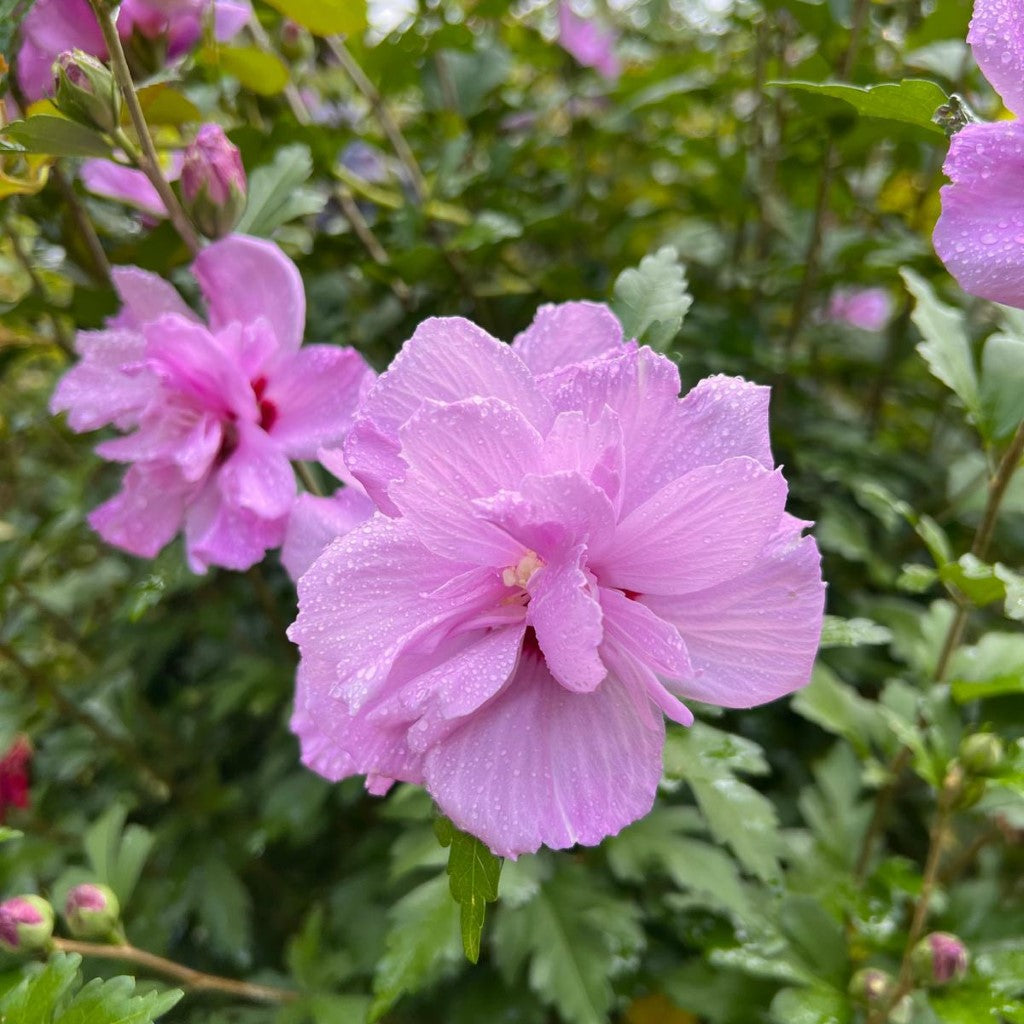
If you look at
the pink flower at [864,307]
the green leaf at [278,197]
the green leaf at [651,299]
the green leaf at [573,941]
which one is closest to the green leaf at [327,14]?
the green leaf at [278,197]

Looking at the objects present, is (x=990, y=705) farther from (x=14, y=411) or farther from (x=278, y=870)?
(x=14, y=411)

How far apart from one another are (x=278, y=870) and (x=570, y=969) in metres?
0.61

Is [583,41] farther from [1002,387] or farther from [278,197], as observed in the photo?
[1002,387]

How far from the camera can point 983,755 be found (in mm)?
641

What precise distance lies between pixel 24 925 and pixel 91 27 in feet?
2.32

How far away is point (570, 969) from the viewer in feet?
2.81

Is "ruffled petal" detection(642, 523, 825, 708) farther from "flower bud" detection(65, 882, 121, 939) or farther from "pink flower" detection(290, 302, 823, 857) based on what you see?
"flower bud" detection(65, 882, 121, 939)

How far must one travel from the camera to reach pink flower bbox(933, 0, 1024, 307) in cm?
43

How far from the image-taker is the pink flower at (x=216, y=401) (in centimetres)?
62

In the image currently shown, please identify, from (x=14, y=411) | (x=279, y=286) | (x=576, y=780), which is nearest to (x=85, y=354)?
(x=279, y=286)

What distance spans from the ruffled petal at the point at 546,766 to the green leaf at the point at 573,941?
47 centimetres

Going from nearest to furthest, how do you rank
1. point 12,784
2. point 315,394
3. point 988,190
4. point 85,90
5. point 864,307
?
point 988,190 → point 85,90 → point 315,394 → point 12,784 → point 864,307

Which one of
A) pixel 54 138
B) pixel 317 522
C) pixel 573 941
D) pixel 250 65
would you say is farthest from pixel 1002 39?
pixel 573 941

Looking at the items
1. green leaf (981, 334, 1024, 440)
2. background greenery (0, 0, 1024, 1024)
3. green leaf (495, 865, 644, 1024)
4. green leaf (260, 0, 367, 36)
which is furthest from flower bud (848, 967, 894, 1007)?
green leaf (260, 0, 367, 36)
